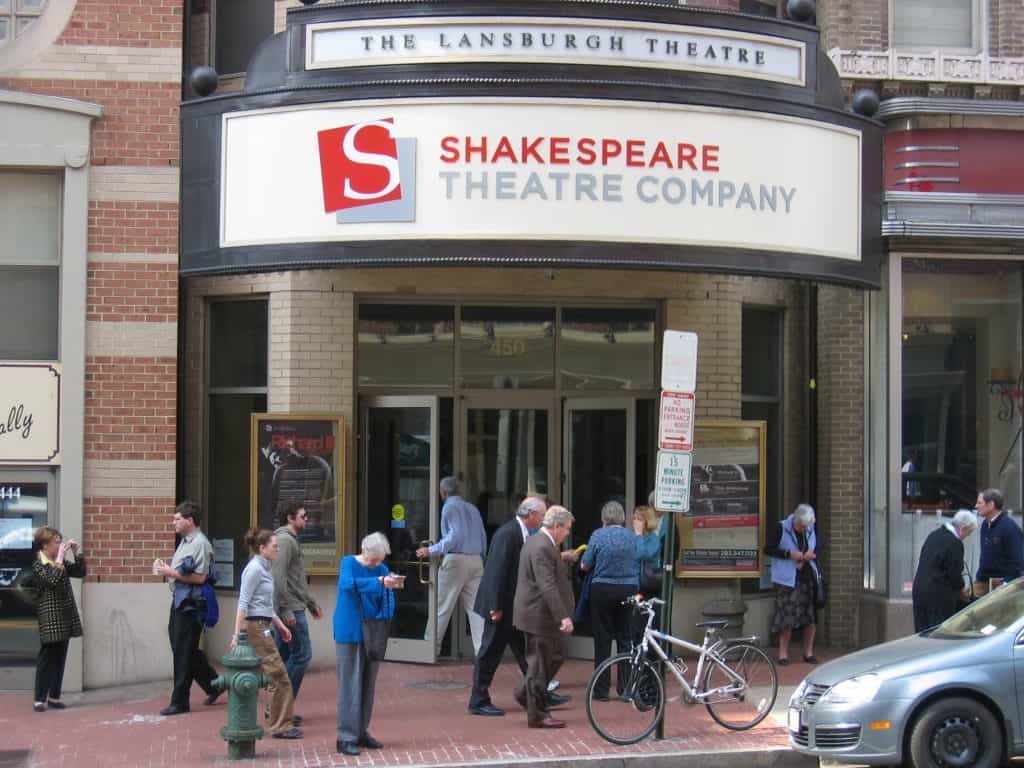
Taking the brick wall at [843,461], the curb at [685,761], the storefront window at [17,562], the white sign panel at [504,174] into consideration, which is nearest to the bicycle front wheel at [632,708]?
the curb at [685,761]

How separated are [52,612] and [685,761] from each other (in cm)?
542

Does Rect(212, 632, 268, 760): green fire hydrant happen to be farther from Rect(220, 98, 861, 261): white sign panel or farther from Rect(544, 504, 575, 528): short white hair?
Rect(220, 98, 861, 261): white sign panel

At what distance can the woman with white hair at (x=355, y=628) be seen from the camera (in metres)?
10.6

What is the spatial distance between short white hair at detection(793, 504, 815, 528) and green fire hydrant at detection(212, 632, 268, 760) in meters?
6.05

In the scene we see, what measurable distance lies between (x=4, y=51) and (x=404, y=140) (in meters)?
4.22

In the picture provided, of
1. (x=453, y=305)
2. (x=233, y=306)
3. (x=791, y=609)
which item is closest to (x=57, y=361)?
(x=233, y=306)

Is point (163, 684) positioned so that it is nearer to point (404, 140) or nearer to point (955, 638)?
point (404, 140)

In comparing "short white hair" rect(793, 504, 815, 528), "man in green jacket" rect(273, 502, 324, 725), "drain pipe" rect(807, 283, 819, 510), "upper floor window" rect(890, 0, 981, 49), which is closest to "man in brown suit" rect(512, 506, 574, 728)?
"man in green jacket" rect(273, 502, 324, 725)

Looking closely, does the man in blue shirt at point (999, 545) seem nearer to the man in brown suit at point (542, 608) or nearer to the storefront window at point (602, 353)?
the storefront window at point (602, 353)

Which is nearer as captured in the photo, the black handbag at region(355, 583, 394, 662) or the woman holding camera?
the black handbag at region(355, 583, 394, 662)

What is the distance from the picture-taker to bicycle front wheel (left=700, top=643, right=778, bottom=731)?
11188 millimetres

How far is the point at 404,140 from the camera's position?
12.0 m

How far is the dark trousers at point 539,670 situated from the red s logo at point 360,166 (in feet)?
12.3

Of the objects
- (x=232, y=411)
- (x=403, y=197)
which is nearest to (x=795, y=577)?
(x=403, y=197)
